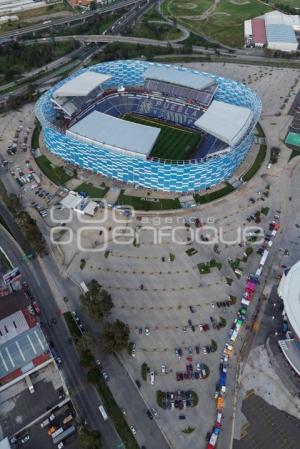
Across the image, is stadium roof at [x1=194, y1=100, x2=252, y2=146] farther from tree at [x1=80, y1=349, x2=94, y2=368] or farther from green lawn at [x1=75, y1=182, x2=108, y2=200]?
tree at [x1=80, y1=349, x2=94, y2=368]

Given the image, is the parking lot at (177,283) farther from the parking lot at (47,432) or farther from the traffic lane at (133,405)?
the parking lot at (47,432)

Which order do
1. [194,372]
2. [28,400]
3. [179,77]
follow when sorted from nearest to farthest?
[28,400] < [194,372] < [179,77]

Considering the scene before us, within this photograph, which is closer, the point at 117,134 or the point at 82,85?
the point at 117,134

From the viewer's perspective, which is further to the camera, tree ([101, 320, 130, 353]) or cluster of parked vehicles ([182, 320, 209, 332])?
cluster of parked vehicles ([182, 320, 209, 332])

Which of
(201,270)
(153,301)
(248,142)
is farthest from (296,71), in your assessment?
(153,301)

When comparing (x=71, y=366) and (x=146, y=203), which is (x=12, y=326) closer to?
(x=71, y=366)

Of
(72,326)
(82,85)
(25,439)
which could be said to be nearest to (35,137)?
(82,85)

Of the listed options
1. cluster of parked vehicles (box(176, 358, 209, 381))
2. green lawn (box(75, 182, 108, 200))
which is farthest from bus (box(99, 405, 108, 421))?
green lawn (box(75, 182, 108, 200))

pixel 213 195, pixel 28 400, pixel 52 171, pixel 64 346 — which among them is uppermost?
pixel 52 171
